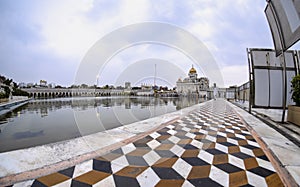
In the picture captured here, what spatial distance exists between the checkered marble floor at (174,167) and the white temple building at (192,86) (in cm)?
3519

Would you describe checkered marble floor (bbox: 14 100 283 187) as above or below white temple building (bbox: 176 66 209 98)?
below

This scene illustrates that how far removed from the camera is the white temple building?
37.1 m

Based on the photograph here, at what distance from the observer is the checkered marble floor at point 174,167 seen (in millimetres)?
1332

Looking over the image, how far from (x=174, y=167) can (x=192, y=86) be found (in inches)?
1734

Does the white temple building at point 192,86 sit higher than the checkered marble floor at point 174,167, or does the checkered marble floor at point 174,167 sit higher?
the white temple building at point 192,86

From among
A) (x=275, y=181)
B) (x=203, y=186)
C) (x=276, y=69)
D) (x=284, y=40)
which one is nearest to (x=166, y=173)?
(x=203, y=186)

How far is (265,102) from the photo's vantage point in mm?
5703

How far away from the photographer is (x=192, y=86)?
143 feet

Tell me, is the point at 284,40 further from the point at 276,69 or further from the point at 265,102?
the point at 265,102

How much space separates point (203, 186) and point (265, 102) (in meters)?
6.16

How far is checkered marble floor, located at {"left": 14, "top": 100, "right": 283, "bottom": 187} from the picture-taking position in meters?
1.33

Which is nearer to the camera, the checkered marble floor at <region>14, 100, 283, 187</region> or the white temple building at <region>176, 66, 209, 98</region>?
the checkered marble floor at <region>14, 100, 283, 187</region>

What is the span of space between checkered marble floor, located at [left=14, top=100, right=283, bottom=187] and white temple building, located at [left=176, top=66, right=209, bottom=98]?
35.2m

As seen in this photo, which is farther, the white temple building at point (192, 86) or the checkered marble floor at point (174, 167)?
the white temple building at point (192, 86)
